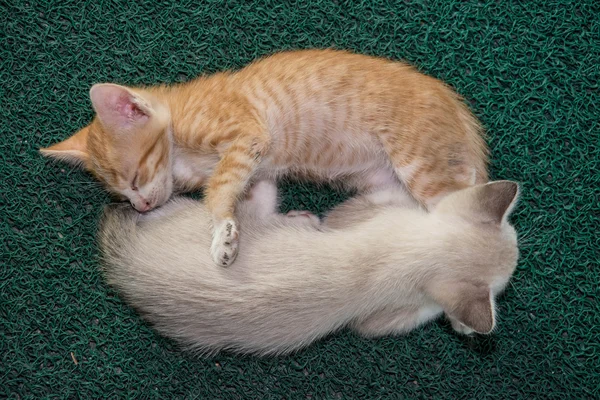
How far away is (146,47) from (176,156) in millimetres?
409

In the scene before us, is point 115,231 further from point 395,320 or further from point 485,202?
point 485,202

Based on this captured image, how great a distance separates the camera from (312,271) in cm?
173

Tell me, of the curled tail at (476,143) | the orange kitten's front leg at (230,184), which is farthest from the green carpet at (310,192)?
the orange kitten's front leg at (230,184)

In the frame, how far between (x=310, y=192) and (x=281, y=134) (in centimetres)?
23

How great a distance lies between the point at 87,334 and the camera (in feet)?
6.54

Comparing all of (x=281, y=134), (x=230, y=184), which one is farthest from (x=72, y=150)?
(x=281, y=134)

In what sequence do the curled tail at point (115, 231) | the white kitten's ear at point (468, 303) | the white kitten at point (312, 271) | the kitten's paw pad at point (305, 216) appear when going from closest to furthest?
the white kitten's ear at point (468, 303) < the white kitten at point (312, 271) < the curled tail at point (115, 231) < the kitten's paw pad at point (305, 216)

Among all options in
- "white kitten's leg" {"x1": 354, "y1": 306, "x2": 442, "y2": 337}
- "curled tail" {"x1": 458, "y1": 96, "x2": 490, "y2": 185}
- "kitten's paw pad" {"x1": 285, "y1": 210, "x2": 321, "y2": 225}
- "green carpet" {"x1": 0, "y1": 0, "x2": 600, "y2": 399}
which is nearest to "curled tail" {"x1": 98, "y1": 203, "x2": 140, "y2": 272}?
"green carpet" {"x1": 0, "y1": 0, "x2": 600, "y2": 399}

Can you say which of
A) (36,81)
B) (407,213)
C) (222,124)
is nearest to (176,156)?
(222,124)

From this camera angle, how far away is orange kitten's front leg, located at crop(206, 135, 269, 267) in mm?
1735

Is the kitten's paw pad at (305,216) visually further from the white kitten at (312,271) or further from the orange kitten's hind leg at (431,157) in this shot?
the orange kitten's hind leg at (431,157)

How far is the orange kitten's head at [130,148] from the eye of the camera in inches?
69.7

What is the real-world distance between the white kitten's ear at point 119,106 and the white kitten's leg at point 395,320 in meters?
0.92

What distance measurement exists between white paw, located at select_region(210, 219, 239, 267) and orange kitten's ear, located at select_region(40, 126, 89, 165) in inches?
20.0
